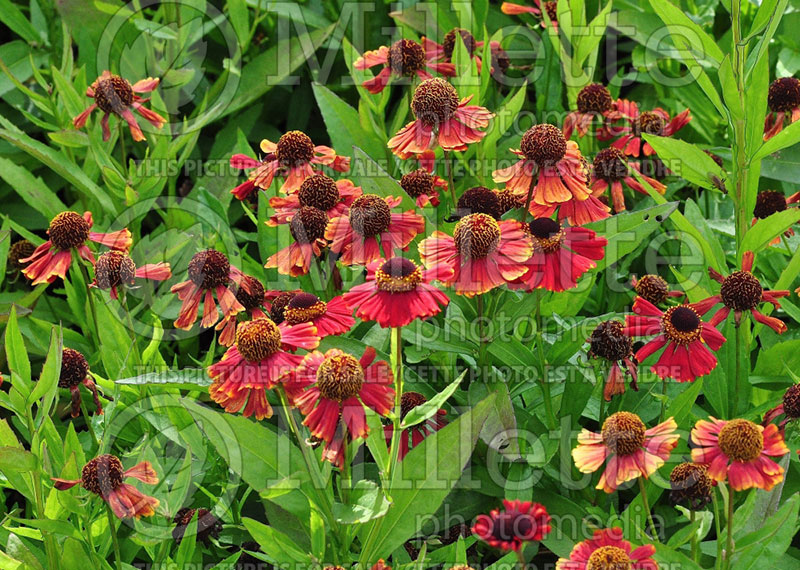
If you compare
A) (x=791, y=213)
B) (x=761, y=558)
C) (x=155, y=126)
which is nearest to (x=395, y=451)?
(x=761, y=558)

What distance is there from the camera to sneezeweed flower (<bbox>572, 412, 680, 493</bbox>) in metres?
1.08

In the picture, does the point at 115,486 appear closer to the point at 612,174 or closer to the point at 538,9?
the point at 612,174

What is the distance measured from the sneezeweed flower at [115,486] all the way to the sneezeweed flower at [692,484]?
662 mm

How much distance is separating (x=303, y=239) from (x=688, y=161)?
2.09 ft

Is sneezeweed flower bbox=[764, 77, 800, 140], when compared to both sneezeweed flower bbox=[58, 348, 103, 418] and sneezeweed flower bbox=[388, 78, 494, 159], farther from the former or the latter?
sneezeweed flower bbox=[58, 348, 103, 418]

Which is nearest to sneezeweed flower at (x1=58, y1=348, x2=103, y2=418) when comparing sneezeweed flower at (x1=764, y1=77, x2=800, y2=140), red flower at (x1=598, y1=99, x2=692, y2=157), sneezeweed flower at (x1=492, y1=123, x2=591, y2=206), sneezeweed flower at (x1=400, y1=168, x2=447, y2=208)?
sneezeweed flower at (x1=400, y1=168, x2=447, y2=208)

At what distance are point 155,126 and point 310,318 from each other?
35.2 inches

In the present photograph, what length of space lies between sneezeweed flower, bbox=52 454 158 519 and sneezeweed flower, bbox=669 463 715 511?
0.66 m

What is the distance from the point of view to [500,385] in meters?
1.36

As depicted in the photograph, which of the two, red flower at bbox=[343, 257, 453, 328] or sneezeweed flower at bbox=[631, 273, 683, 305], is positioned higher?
red flower at bbox=[343, 257, 453, 328]

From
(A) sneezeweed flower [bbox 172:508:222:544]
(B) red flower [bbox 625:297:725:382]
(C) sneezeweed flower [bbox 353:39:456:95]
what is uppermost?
(C) sneezeweed flower [bbox 353:39:456:95]

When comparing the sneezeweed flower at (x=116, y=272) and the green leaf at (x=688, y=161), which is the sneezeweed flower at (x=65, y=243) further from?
the green leaf at (x=688, y=161)

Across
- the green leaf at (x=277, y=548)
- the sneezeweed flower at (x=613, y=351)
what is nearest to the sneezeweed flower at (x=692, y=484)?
the sneezeweed flower at (x=613, y=351)

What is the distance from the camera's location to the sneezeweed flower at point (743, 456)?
3.35ft
